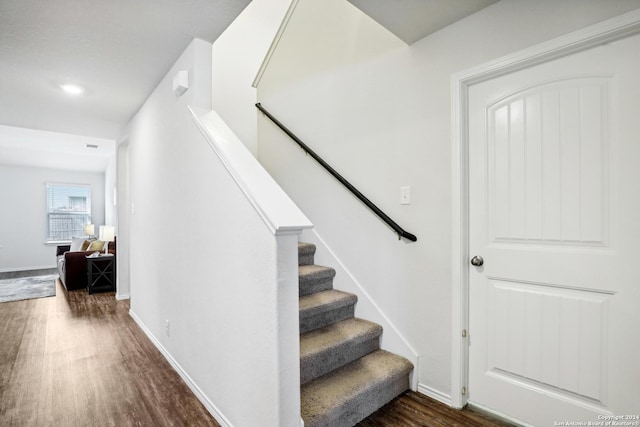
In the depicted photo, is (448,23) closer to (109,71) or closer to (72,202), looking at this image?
(109,71)

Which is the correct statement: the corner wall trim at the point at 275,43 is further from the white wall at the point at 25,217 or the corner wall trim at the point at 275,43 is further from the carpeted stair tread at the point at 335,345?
the white wall at the point at 25,217

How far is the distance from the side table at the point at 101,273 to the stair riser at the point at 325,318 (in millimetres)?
4374

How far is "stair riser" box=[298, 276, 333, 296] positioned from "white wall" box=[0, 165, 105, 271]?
8431 millimetres

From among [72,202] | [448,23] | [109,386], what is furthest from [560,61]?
[72,202]

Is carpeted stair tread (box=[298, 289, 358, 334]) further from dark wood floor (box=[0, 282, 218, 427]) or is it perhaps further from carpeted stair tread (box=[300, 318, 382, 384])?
dark wood floor (box=[0, 282, 218, 427])

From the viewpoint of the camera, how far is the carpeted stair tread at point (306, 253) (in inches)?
105

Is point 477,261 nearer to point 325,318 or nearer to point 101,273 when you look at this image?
point 325,318

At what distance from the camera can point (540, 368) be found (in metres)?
1.62

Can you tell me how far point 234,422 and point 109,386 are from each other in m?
1.12

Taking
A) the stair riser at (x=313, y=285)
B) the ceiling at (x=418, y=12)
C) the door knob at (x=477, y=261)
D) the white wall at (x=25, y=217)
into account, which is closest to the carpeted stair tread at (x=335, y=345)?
the stair riser at (x=313, y=285)

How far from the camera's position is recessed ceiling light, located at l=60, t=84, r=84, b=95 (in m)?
2.74

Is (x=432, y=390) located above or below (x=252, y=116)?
below

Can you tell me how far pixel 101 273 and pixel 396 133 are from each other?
5089mm

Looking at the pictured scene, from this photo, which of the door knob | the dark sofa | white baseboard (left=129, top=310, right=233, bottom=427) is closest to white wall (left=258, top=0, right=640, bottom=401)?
the door knob
